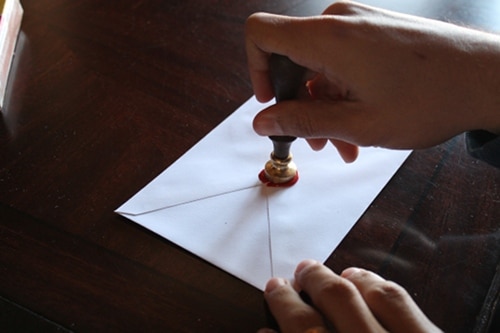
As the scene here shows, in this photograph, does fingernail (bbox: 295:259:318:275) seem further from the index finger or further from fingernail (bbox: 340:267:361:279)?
the index finger

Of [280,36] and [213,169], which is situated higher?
[280,36]

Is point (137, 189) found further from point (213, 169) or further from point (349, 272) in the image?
point (349, 272)

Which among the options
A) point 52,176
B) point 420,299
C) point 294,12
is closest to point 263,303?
point 420,299

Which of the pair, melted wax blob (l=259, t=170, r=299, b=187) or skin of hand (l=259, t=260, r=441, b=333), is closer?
skin of hand (l=259, t=260, r=441, b=333)

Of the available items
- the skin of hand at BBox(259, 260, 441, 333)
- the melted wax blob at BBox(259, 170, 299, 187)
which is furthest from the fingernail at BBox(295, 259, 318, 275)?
the melted wax blob at BBox(259, 170, 299, 187)

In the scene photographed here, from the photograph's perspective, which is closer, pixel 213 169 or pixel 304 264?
pixel 304 264

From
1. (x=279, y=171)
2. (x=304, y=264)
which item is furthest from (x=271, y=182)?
(x=304, y=264)

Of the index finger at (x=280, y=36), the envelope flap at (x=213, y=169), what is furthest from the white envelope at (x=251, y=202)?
the index finger at (x=280, y=36)
